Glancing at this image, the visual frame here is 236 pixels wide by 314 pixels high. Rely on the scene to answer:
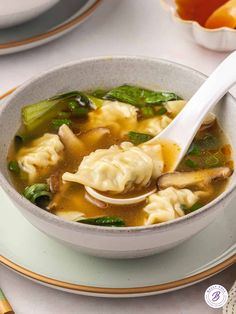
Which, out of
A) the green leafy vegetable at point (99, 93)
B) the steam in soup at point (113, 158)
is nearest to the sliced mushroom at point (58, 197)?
the steam in soup at point (113, 158)

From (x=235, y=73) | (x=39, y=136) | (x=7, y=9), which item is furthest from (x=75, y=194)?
(x=7, y=9)

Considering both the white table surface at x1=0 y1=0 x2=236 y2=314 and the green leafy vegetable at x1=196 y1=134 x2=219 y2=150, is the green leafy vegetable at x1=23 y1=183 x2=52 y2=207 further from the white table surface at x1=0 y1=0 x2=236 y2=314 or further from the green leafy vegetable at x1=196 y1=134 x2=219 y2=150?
the white table surface at x1=0 y1=0 x2=236 y2=314

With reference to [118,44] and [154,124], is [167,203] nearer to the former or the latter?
[154,124]

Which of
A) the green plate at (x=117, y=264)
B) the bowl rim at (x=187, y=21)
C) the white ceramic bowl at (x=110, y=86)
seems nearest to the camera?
the white ceramic bowl at (x=110, y=86)

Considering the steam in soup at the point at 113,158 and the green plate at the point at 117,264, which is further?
the steam in soup at the point at 113,158

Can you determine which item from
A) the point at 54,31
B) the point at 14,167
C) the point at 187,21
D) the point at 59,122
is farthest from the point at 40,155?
the point at 187,21

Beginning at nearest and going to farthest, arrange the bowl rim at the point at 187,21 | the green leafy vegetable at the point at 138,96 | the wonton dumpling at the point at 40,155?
the wonton dumpling at the point at 40,155 → the green leafy vegetable at the point at 138,96 → the bowl rim at the point at 187,21

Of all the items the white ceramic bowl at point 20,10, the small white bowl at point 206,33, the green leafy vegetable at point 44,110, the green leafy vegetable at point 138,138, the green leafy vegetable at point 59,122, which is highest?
the white ceramic bowl at point 20,10

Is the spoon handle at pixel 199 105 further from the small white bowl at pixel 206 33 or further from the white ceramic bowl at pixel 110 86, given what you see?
the small white bowl at pixel 206 33

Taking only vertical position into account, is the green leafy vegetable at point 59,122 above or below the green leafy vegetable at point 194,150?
above
